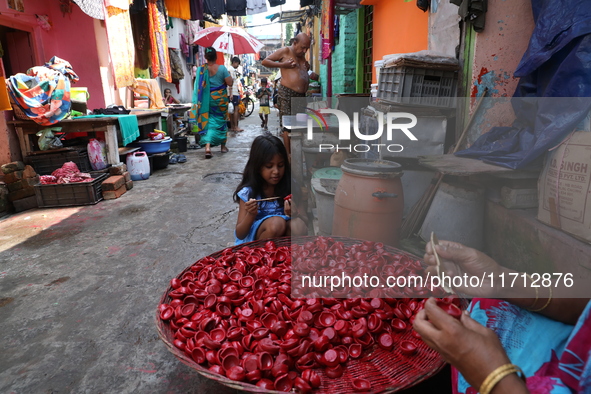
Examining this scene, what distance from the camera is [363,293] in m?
2.02

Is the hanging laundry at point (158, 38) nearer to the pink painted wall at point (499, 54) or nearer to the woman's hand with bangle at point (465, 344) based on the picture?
the pink painted wall at point (499, 54)

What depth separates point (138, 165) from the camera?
21.0ft

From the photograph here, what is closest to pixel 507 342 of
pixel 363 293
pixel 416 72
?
pixel 363 293

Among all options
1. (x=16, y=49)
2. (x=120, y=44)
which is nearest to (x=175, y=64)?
(x=120, y=44)

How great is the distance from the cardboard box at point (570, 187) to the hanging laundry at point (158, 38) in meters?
8.80

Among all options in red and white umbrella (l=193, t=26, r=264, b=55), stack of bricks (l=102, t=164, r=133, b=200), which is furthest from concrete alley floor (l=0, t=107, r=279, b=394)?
red and white umbrella (l=193, t=26, r=264, b=55)

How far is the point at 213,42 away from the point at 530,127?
813 cm

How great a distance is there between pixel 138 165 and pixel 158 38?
4208mm

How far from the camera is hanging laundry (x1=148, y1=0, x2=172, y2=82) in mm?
8625

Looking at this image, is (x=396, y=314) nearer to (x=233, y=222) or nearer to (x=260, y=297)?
(x=260, y=297)

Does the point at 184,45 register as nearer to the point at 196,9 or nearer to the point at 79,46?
the point at 196,9

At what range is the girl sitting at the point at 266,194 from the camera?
9.11 feet

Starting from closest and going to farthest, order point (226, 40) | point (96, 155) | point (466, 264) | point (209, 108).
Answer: point (466, 264)
point (96, 155)
point (209, 108)
point (226, 40)

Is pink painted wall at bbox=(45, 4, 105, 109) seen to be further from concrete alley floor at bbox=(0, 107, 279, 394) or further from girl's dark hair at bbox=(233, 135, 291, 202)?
girl's dark hair at bbox=(233, 135, 291, 202)
